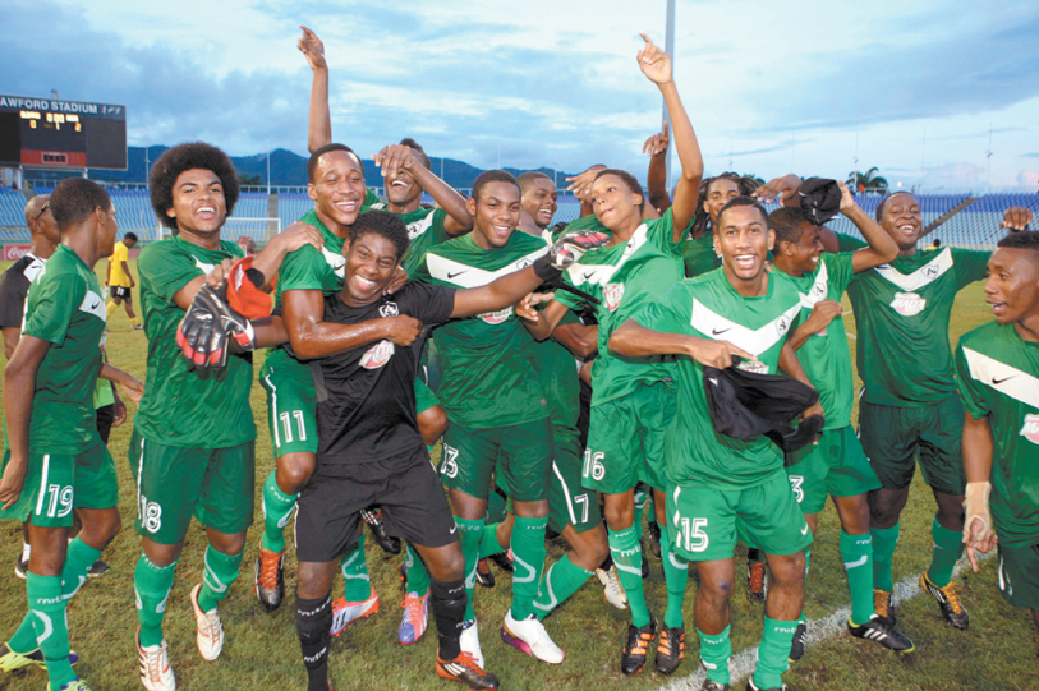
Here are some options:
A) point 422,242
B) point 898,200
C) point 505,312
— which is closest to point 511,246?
point 505,312

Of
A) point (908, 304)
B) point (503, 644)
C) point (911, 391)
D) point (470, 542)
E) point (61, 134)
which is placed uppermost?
point (61, 134)

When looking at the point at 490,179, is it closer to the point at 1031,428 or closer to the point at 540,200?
the point at 540,200

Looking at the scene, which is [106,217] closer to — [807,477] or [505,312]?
[505,312]

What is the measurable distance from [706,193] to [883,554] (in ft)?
8.46

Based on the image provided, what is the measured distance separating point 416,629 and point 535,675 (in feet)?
2.44

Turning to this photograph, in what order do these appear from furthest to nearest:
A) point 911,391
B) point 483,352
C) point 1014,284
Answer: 1. point 911,391
2. point 483,352
3. point 1014,284

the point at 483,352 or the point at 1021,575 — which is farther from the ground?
the point at 483,352

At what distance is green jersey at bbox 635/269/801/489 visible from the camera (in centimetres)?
323

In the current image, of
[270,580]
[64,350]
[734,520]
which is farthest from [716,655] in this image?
[64,350]

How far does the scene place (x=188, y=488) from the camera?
11.8 ft

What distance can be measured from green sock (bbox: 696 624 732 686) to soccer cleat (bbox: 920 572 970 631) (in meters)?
1.76

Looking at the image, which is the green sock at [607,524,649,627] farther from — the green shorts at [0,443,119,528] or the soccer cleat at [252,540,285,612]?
the green shorts at [0,443,119,528]

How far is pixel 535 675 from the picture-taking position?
12.4 ft

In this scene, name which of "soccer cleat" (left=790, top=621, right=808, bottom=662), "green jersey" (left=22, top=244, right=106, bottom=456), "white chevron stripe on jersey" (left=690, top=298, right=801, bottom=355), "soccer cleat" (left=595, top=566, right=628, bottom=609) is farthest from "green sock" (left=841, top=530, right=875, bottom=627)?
"green jersey" (left=22, top=244, right=106, bottom=456)
